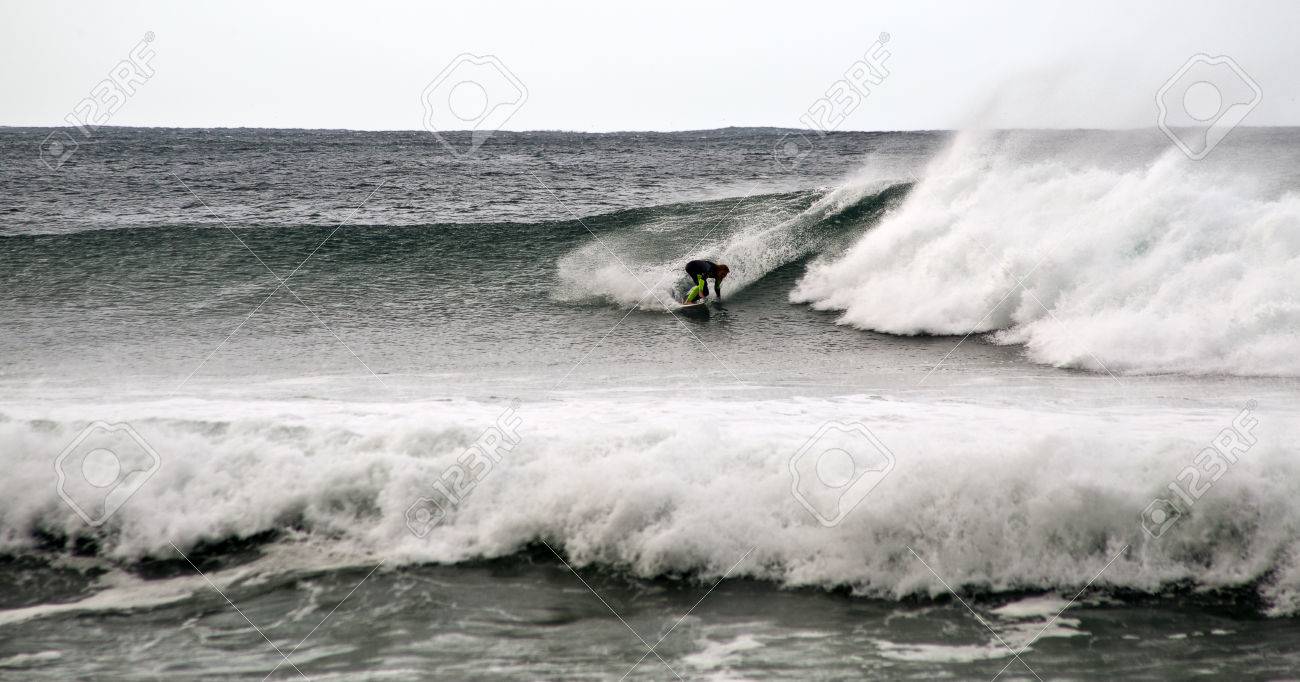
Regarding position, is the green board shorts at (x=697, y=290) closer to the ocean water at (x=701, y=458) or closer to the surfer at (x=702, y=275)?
the surfer at (x=702, y=275)

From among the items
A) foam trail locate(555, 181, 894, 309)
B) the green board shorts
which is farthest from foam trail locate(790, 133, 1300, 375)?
the green board shorts

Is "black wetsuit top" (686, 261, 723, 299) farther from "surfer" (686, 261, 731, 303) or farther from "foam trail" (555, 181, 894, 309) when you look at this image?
"foam trail" (555, 181, 894, 309)

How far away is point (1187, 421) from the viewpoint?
235 inches

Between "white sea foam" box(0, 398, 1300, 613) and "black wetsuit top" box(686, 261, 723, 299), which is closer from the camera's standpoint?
"white sea foam" box(0, 398, 1300, 613)

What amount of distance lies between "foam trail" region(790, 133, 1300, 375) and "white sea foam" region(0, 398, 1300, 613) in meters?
2.64

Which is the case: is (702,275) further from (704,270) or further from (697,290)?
(697,290)

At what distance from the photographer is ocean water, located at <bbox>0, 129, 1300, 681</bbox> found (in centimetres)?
400

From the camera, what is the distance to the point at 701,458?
16.9 ft

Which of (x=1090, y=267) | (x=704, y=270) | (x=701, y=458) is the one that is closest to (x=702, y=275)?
(x=704, y=270)

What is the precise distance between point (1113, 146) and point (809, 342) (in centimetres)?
1620

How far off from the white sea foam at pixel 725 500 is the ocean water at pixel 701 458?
0.02 metres

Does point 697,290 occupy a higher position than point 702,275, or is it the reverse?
point 702,275

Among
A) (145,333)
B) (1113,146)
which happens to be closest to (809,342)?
(145,333)

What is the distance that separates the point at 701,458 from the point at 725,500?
410mm
